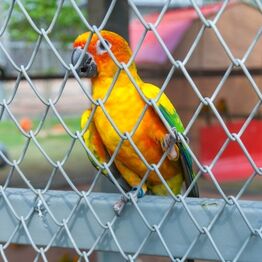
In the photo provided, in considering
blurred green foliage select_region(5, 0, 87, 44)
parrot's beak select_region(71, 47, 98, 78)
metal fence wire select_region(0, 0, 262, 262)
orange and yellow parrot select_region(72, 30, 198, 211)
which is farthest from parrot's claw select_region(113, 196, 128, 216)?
blurred green foliage select_region(5, 0, 87, 44)

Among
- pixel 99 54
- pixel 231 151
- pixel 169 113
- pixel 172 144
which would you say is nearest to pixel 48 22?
pixel 231 151

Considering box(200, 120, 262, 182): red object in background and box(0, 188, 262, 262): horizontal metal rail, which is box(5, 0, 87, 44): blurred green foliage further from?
box(0, 188, 262, 262): horizontal metal rail

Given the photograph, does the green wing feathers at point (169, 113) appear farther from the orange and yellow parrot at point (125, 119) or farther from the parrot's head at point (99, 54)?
the parrot's head at point (99, 54)

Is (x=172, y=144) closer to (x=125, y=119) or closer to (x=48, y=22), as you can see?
(x=125, y=119)

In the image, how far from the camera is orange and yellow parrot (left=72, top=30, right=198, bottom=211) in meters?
0.90

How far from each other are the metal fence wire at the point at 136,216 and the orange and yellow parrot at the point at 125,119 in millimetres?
125

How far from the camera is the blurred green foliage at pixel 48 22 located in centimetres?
384

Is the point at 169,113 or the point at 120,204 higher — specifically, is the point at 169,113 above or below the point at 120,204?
above

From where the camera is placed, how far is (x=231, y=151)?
3.56 m

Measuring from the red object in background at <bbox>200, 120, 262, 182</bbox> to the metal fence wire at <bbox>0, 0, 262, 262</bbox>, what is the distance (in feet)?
8.68

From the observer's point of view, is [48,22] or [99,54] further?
[48,22]

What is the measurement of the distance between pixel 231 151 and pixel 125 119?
9.06 feet

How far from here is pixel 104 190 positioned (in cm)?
134

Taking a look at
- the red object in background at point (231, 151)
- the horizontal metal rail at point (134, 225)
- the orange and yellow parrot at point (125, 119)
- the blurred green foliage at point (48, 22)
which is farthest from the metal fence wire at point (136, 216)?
the blurred green foliage at point (48, 22)
